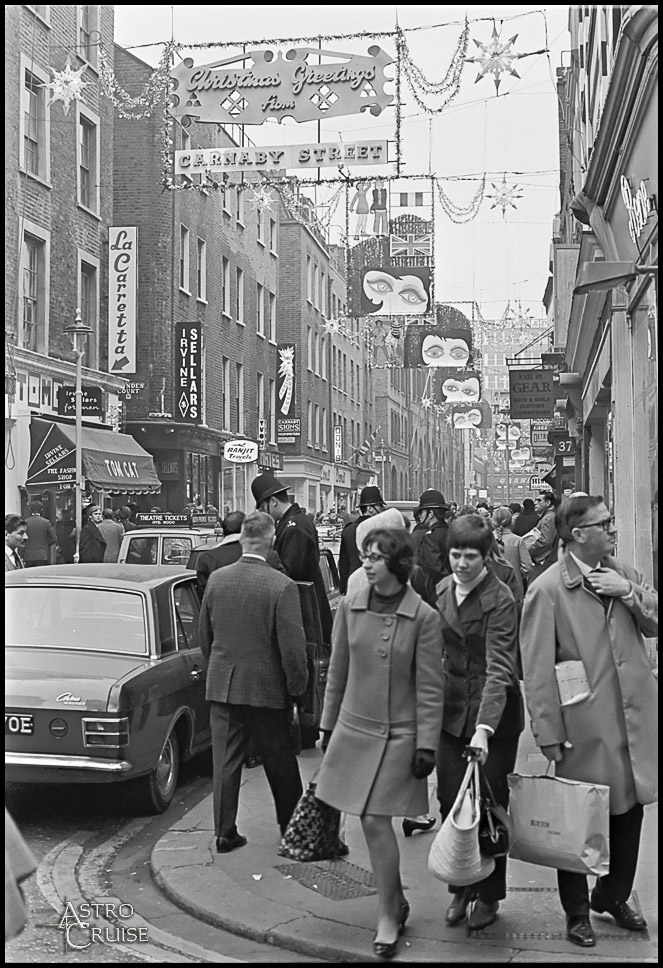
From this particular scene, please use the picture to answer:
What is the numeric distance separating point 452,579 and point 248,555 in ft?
4.93

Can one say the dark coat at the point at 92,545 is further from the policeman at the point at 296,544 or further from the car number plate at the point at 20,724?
the car number plate at the point at 20,724

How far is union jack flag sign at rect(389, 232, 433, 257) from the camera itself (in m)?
25.6

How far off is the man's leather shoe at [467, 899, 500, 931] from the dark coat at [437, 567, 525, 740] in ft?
2.50

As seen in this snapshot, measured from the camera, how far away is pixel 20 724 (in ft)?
23.2

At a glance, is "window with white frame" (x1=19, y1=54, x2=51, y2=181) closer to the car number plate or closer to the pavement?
the car number plate

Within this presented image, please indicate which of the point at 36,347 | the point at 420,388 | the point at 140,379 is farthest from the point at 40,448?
the point at 420,388

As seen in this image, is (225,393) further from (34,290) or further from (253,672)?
(253,672)

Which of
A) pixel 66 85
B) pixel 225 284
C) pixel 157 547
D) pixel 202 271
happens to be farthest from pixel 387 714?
pixel 225 284

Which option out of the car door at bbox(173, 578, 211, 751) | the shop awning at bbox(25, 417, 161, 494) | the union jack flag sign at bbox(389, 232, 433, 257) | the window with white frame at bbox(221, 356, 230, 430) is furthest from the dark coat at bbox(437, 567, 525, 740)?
the window with white frame at bbox(221, 356, 230, 430)

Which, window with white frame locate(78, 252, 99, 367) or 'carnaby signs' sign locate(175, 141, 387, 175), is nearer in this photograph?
'carnaby signs' sign locate(175, 141, 387, 175)

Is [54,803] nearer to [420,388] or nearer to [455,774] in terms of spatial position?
[455,774]

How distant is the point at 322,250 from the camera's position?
170 feet

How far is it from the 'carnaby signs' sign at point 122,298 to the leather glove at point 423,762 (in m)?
22.0

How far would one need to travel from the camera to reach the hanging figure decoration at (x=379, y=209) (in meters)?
24.2
